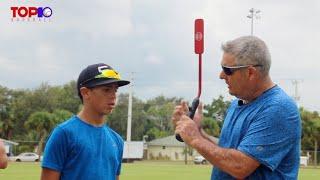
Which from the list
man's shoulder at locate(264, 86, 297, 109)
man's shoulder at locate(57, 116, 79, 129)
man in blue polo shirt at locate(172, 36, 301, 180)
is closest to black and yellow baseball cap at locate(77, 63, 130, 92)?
man's shoulder at locate(57, 116, 79, 129)

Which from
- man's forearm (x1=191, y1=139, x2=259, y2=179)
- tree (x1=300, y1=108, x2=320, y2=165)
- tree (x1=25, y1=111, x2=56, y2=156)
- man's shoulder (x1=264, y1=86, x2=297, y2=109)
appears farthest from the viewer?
tree (x1=300, y1=108, x2=320, y2=165)

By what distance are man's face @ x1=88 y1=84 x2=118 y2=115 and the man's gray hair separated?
1388mm

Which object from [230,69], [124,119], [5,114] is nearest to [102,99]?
[230,69]

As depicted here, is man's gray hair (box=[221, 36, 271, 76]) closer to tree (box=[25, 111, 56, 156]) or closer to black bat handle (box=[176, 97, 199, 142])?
→ black bat handle (box=[176, 97, 199, 142])

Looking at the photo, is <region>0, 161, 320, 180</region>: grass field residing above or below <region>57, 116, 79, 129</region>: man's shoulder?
below

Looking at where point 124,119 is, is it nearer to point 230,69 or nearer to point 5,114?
point 5,114

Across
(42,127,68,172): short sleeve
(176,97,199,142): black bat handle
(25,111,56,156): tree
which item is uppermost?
(176,97,199,142): black bat handle

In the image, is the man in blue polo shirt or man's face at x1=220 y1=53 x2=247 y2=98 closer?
the man in blue polo shirt

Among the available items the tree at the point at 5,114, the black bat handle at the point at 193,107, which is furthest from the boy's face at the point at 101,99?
the tree at the point at 5,114

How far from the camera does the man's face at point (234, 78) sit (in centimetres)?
443

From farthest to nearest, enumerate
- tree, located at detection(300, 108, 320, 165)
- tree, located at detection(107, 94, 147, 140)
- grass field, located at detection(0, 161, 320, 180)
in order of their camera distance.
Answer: tree, located at detection(107, 94, 147, 140), tree, located at detection(300, 108, 320, 165), grass field, located at detection(0, 161, 320, 180)

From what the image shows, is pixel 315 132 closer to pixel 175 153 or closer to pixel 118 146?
pixel 175 153

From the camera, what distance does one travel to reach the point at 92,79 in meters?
5.40

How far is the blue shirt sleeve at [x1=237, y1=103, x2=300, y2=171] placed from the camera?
4.26 metres
